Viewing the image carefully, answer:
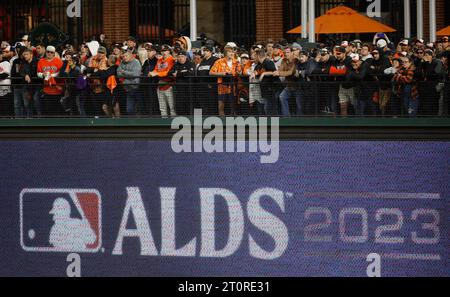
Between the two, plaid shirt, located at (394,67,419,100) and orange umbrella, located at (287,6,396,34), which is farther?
orange umbrella, located at (287,6,396,34)

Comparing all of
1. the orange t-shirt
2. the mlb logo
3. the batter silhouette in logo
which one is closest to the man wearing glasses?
the orange t-shirt

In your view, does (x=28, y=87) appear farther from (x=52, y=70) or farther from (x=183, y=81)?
(x=183, y=81)

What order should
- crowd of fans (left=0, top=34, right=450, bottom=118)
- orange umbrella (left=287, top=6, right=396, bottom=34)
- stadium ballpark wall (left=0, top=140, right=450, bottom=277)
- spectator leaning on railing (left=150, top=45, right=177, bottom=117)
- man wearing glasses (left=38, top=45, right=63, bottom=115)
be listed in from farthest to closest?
orange umbrella (left=287, top=6, right=396, bottom=34) → man wearing glasses (left=38, top=45, right=63, bottom=115) → spectator leaning on railing (left=150, top=45, right=177, bottom=117) → crowd of fans (left=0, top=34, right=450, bottom=118) → stadium ballpark wall (left=0, top=140, right=450, bottom=277)

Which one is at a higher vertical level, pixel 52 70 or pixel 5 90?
pixel 52 70

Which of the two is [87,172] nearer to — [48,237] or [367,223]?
[48,237]

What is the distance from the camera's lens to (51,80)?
2141 centimetres

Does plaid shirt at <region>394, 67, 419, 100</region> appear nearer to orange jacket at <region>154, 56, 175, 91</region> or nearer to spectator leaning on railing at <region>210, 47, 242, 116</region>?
spectator leaning on railing at <region>210, 47, 242, 116</region>

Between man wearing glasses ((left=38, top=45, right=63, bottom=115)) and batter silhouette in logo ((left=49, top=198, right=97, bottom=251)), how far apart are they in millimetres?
1576

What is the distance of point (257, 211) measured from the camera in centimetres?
2016

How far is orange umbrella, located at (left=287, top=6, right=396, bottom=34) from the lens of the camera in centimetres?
2686

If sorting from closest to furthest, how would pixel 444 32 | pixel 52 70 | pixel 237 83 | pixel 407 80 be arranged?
pixel 407 80
pixel 237 83
pixel 52 70
pixel 444 32

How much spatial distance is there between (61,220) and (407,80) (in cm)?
628

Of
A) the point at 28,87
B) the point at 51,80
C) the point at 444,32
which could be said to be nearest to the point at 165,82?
the point at 51,80
